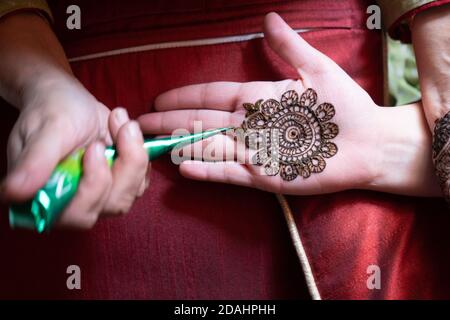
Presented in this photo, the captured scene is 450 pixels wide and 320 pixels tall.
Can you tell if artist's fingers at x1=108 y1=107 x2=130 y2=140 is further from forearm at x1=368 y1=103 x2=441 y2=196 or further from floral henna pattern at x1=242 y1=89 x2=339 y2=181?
forearm at x1=368 y1=103 x2=441 y2=196

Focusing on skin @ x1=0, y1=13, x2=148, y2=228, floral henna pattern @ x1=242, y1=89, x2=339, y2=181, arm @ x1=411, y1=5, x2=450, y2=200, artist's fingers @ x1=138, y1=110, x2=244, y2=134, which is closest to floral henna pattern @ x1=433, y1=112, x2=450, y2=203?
arm @ x1=411, y1=5, x2=450, y2=200

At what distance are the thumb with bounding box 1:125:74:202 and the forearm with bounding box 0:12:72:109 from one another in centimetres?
10

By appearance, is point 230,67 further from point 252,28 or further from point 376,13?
point 376,13

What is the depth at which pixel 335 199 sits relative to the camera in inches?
22.1

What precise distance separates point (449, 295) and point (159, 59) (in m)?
0.45

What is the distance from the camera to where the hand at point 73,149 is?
398 millimetres

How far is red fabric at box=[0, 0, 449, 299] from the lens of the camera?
0.56 m

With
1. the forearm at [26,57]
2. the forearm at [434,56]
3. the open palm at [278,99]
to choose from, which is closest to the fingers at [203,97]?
the open palm at [278,99]

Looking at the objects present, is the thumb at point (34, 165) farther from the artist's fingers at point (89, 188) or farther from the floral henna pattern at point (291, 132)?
the floral henna pattern at point (291, 132)

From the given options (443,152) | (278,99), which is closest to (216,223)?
(278,99)

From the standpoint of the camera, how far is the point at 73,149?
0.45 m

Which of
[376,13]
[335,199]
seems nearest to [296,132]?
[335,199]

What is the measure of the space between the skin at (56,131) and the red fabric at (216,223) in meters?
0.07
